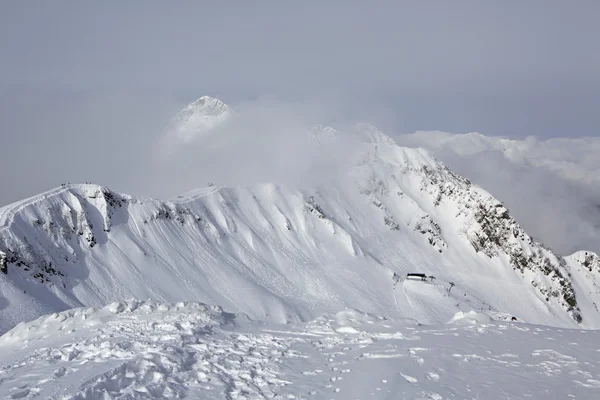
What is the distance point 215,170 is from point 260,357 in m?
74.3

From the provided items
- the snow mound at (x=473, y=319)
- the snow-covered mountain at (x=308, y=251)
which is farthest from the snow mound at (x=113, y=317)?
the snow-covered mountain at (x=308, y=251)

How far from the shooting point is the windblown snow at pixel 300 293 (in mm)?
10852

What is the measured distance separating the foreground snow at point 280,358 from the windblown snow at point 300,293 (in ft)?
0.23

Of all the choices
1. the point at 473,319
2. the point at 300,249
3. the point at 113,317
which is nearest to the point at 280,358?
the point at 113,317

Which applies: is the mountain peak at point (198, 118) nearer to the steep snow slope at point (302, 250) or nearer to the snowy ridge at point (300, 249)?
the steep snow slope at point (302, 250)

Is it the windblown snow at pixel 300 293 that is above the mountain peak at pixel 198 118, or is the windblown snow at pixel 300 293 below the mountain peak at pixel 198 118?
below

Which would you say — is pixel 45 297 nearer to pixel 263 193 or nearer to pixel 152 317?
pixel 152 317

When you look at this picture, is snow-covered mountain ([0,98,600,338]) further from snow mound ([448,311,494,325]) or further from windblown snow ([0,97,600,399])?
snow mound ([448,311,494,325])

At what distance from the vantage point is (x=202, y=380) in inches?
406

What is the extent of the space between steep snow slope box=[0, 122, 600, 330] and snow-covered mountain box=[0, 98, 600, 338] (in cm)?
16

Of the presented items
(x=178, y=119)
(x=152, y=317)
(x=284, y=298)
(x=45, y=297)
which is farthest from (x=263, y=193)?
(x=178, y=119)

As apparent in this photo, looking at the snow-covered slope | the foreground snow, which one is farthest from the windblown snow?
the snow-covered slope

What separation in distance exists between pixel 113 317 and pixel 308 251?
131 feet

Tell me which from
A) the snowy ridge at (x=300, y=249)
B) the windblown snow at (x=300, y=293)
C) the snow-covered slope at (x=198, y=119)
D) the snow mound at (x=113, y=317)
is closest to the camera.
A: the windblown snow at (x=300, y=293)
